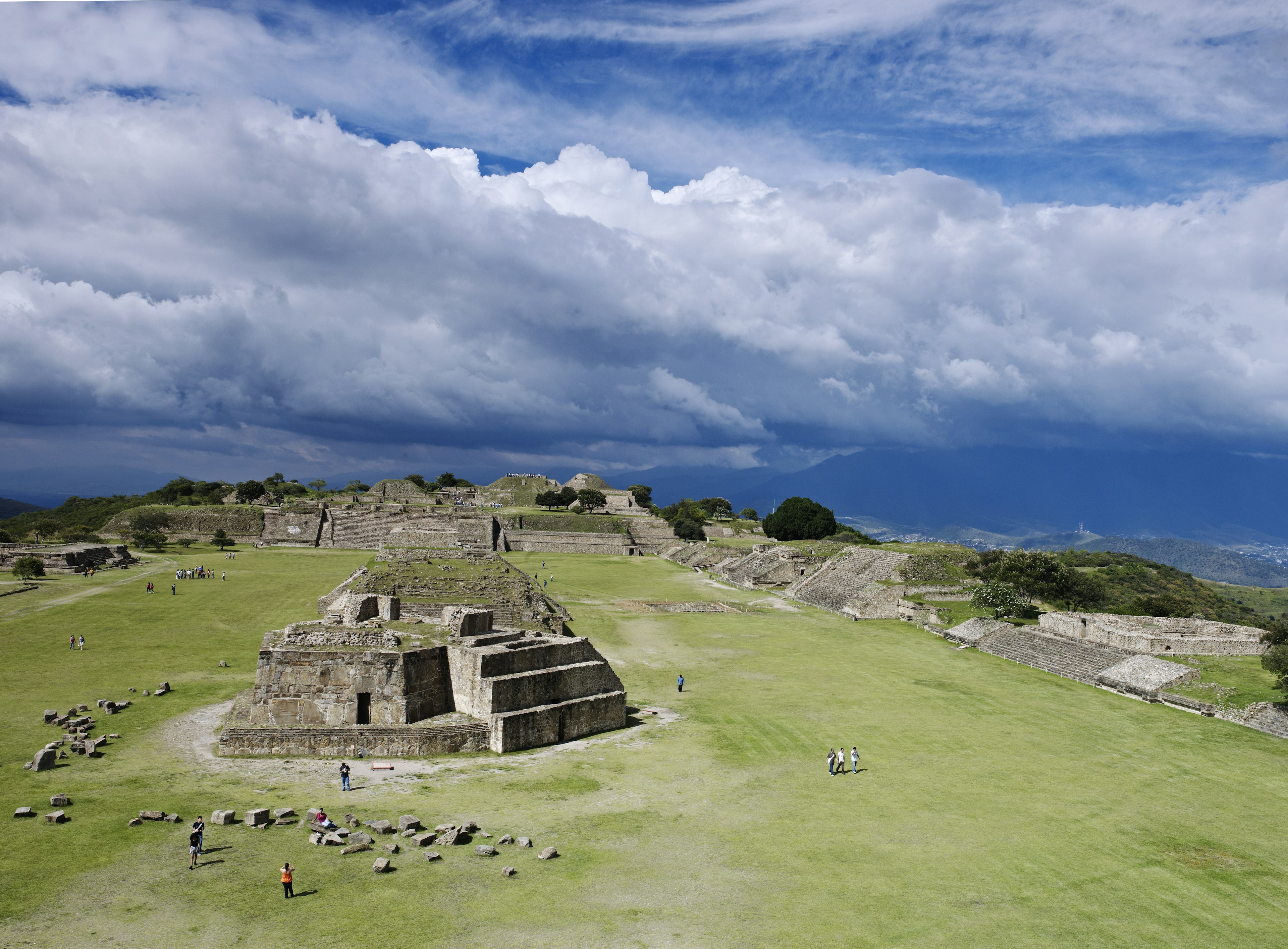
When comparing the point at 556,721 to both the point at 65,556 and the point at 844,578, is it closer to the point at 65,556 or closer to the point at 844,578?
the point at 844,578

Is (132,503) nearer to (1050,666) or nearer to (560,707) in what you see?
(560,707)

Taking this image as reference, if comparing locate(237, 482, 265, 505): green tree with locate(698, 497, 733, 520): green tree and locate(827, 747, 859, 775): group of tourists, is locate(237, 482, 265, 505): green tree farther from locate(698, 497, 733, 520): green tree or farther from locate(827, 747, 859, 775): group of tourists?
locate(827, 747, 859, 775): group of tourists

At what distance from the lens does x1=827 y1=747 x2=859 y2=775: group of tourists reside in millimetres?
19984

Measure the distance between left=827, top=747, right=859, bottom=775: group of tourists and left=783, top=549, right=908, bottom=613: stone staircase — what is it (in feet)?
101

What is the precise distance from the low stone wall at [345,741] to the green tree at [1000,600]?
34.7 m

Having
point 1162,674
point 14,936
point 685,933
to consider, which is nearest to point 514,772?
point 685,933

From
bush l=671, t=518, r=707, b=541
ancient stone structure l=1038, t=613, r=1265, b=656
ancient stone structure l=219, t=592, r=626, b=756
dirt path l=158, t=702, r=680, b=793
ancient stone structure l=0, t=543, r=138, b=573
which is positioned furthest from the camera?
Answer: bush l=671, t=518, r=707, b=541

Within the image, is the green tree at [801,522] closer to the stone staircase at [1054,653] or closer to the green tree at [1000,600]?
the green tree at [1000,600]

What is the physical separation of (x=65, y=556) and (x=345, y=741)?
4731cm

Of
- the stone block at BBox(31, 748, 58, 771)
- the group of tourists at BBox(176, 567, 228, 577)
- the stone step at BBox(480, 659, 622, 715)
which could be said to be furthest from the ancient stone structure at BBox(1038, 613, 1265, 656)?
the group of tourists at BBox(176, 567, 228, 577)

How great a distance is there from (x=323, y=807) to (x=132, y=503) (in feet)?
330

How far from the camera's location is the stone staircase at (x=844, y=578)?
53469 mm

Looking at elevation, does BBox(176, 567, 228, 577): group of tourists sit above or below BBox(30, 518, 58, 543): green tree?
below

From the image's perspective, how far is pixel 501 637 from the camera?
23.8m
